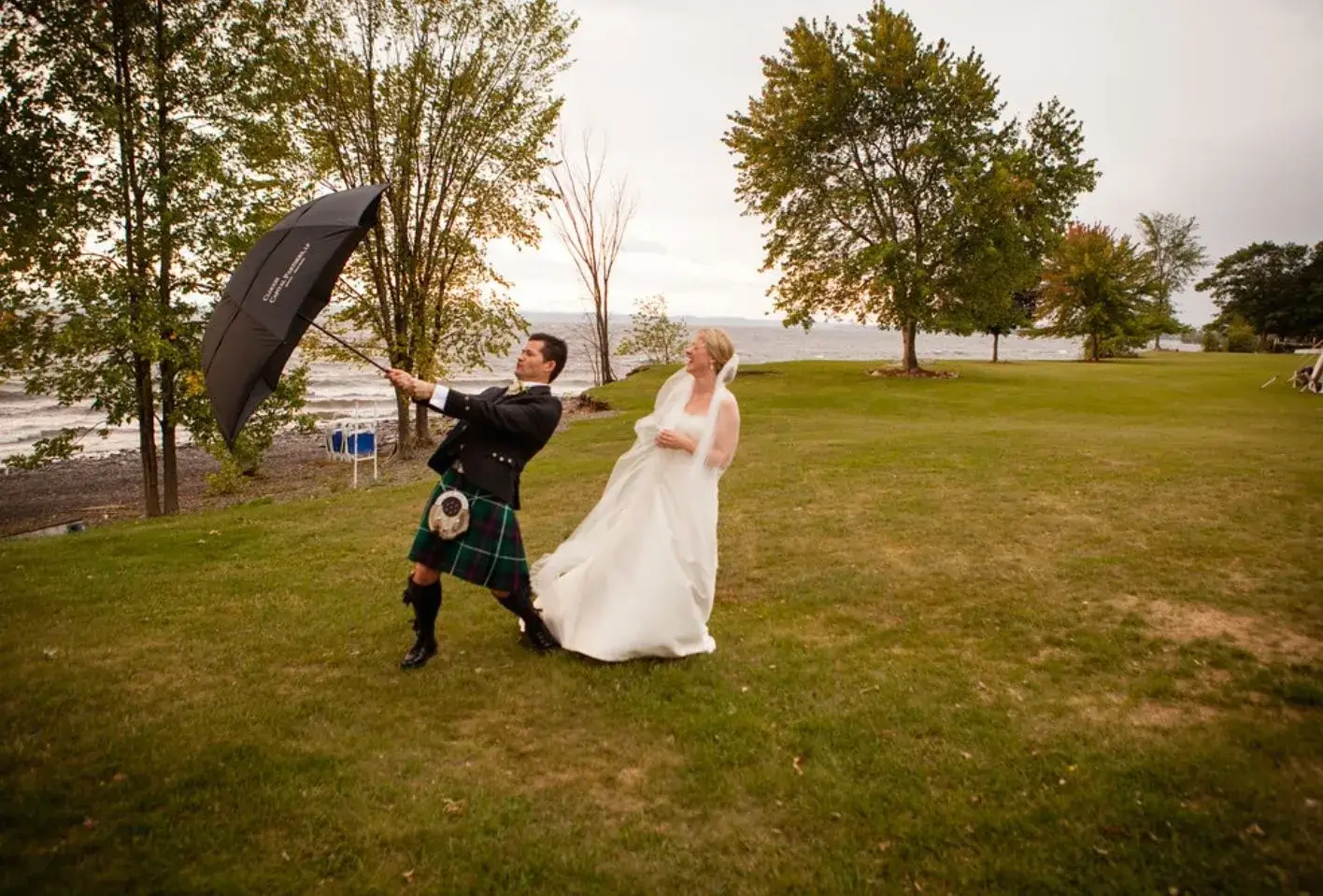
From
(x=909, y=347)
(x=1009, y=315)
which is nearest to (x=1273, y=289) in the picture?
(x=1009, y=315)

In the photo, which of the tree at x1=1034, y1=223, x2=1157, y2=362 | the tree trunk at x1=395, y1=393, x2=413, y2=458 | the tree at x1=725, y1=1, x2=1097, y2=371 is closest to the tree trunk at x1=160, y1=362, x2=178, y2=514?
the tree trunk at x1=395, y1=393, x2=413, y2=458

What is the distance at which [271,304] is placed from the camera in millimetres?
4727

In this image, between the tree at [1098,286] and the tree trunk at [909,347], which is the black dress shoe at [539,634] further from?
the tree at [1098,286]

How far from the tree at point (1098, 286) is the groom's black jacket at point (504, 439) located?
59.0 meters

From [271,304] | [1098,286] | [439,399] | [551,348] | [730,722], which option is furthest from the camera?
[1098,286]

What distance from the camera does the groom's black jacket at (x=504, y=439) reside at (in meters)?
5.65

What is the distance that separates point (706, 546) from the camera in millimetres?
6539

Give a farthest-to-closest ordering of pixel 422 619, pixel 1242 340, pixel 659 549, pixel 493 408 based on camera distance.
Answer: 1. pixel 1242 340
2. pixel 659 549
3. pixel 422 619
4. pixel 493 408

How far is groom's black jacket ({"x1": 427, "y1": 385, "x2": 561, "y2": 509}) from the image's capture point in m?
5.65

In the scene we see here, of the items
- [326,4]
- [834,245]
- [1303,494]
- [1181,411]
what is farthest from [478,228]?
[1181,411]

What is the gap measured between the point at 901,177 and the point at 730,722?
122ft

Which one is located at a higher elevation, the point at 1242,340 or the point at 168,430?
the point at 1242,340

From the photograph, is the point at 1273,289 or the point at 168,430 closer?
the point at 168,430

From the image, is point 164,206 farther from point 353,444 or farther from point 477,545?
point 477,545
